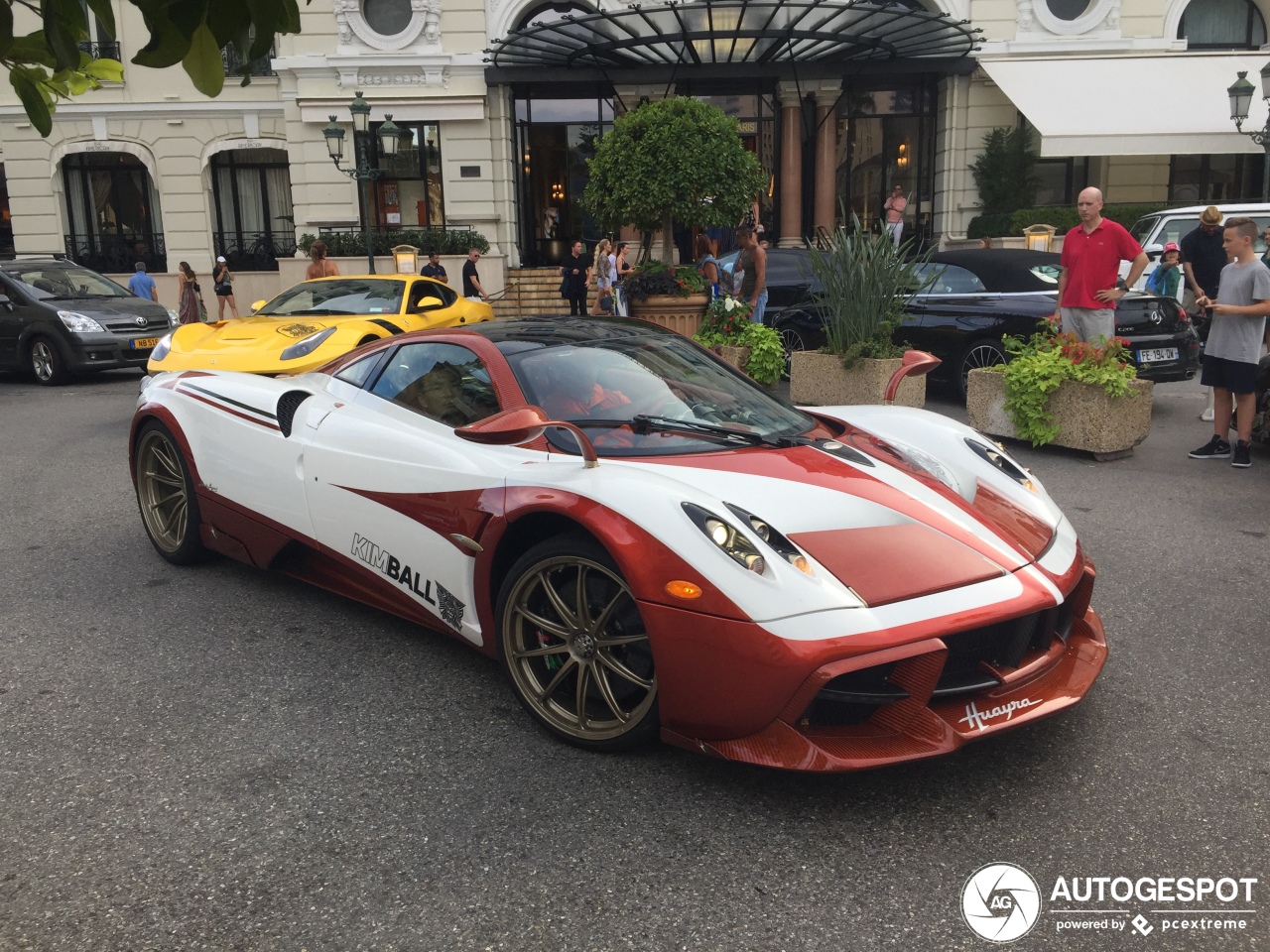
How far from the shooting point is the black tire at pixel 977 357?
32.3 feet

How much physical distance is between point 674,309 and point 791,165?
536 inches

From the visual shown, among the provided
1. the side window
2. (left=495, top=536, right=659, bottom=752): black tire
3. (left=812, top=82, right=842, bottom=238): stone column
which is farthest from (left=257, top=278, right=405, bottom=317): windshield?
(left=812, top=82, right=842, bottom=238): stone column

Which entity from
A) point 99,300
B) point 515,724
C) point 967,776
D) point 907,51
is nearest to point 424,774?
point 515,724

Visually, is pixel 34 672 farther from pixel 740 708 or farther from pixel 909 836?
pixel 909 836

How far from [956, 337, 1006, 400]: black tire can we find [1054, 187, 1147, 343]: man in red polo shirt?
166 cm

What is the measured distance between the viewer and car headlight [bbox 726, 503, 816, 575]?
288 centimetres

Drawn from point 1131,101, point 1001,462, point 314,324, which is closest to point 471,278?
point 314,324

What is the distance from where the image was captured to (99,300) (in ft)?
47.3

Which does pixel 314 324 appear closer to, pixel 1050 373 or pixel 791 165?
pixel 1050 373

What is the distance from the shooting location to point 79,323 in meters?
13.8

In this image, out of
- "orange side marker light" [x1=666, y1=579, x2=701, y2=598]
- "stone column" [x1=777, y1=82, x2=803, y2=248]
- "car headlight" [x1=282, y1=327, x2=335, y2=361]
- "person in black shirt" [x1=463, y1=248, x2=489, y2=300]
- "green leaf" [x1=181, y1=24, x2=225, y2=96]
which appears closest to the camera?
"green leaf" [x1=181, y1=24, x2=225, y2=96]

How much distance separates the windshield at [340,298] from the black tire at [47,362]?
15.6ft

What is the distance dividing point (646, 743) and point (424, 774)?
675mm

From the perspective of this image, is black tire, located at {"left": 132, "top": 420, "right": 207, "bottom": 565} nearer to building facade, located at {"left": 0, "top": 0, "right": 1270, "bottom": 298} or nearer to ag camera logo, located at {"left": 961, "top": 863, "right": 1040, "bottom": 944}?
ag camera logo, located at {"left": 961, "top": 863, "right": 1040, "bottom": 944}
